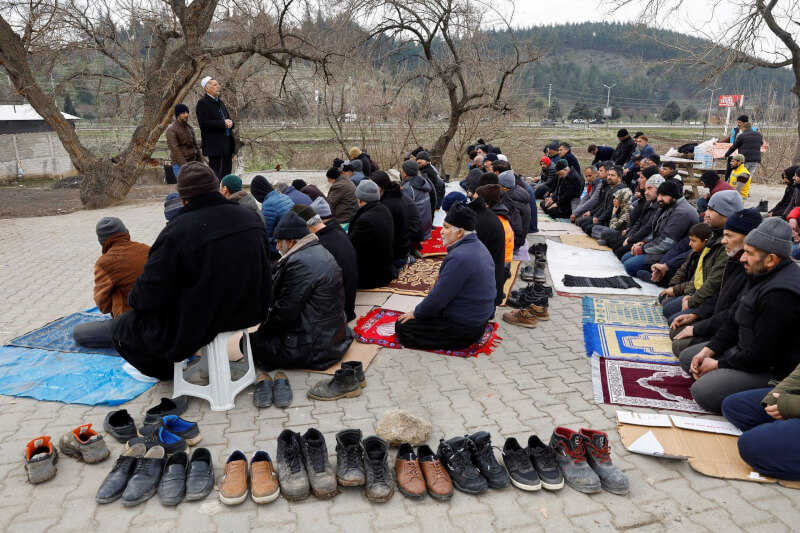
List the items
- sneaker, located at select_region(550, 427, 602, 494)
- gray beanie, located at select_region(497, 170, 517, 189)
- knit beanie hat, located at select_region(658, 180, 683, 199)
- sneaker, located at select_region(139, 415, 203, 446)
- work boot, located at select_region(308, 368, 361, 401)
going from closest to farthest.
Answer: sneaker, located at select_region(550, 427, 602, 494) < sneaker, located at select_region(139, 415, 203, 446) < work boot, located at select_region(308, 368, 361, 401) < knit beanie hat, located at select_region(658, 180, 683, 199) < gray beanie, located at select_region(497, 170, 517, 189)

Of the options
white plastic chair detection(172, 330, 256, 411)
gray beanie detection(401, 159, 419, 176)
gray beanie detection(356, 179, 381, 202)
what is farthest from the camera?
gray beanie detection(401, 159, 419, 176)

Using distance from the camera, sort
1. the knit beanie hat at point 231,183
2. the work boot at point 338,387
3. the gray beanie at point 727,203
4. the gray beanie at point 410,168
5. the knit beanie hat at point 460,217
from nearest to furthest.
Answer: the work boot at point 338,387 < the knit beanie hat at point 460,217 < the gray beanie at point 727,203 < the knit beanie hat at point 231,183 < the gray beanie at point 410,168

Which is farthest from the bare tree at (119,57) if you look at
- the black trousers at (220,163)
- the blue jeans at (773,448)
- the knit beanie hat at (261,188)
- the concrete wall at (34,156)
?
the blue jeans at (773,448)

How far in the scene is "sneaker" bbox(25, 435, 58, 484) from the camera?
2975mm

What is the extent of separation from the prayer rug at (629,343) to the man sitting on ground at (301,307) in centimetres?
237

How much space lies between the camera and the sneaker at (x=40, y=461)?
2975 millimetres

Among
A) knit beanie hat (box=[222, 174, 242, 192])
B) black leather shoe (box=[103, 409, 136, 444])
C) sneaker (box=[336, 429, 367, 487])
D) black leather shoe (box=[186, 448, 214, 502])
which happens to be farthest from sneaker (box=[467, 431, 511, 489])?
knit beanie hat (box=[222, 174, 242, 192])

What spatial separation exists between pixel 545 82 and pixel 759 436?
108954mm

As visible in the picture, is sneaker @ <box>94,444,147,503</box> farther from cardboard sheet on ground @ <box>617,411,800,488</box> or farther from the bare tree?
the bare tree

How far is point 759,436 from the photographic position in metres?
3.04

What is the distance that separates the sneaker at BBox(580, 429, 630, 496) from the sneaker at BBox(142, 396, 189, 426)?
2.67 m

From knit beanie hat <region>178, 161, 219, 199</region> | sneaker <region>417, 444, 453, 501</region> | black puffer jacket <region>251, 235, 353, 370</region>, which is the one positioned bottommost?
sneaker <region>417, 444, 453, 501</region>

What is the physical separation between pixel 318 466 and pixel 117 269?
2284 millimetres

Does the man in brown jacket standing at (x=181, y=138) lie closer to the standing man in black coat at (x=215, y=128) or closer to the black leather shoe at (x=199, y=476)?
the standing man in black coat at (x=215, y=128)
